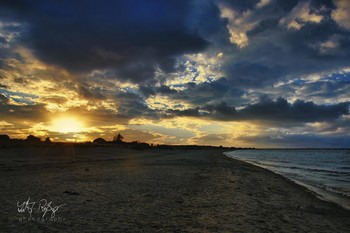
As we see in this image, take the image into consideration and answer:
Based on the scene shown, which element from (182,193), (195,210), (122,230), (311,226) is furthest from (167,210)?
→ (311,226)

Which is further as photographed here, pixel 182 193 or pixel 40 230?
pixel 182 193

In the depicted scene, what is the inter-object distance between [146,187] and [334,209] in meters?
10.1

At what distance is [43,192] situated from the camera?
553 inches

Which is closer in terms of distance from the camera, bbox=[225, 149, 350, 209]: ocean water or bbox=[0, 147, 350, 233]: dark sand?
bbox=[0, 147, 350, 233]: dark sand

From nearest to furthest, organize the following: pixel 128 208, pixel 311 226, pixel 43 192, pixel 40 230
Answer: pixel 40 230 < pixel 311 226 < pixel 128 208 < pixel 43 192

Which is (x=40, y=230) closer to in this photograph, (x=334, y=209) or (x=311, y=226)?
(x=311, y=226)

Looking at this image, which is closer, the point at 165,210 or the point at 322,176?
the point at 165,210

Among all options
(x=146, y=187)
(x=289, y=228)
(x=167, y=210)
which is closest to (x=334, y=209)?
(x=289, y=228)

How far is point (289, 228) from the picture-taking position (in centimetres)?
1021

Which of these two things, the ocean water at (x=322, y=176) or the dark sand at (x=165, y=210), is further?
the ocean water at (x=322, y=176)

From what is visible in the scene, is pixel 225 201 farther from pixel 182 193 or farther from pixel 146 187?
pixel 146 187

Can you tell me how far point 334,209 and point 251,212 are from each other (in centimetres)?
535

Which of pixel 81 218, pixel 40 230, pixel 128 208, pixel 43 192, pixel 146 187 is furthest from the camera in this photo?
pixel 146 187

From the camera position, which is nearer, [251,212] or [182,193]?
[251,212]
